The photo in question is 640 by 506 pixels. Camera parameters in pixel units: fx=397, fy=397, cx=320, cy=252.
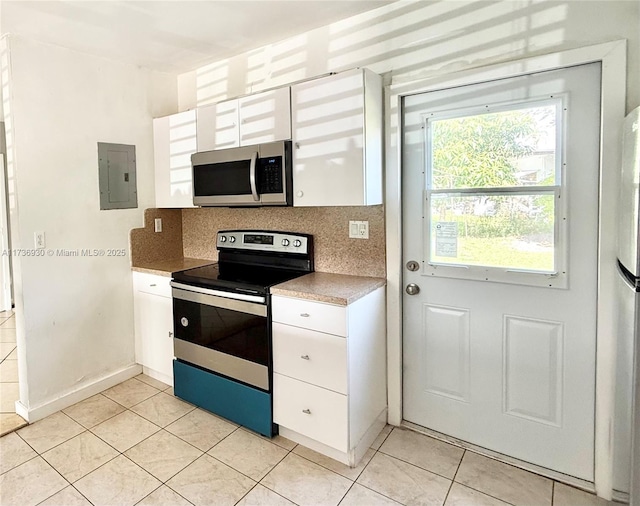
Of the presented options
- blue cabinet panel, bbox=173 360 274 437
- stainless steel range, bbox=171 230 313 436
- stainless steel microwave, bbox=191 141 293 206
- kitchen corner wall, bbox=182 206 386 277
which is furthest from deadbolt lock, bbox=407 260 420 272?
blue cabinet panel, bbox=173 360 274 437

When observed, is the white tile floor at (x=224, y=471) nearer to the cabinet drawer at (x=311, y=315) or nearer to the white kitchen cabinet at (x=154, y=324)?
the white kitchen cabinet at (x=154, y=324)

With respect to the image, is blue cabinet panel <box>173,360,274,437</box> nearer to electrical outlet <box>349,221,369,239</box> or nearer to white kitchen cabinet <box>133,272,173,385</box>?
white kitchen cabinet <box>133,272,173,385</box>

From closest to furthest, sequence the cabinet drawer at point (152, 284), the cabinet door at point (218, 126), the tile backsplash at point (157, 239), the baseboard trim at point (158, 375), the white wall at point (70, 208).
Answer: the white wall at point (70, 208), the cabinet door at point (218, 126), the cabinet drawer at point (152, 284), the baseboard trim at point (158, 375), the tile backsplash at point (157, 239)

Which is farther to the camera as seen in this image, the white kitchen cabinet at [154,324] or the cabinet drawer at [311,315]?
the white kitchen cabinet at [154,324]

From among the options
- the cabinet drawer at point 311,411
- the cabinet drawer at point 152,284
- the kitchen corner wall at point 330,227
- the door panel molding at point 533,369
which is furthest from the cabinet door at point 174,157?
the door panel molding at point 533,369

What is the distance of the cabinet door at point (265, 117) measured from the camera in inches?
90.1

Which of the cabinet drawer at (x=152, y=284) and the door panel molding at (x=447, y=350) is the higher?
the cabinet drawer at (x=152, y=284)

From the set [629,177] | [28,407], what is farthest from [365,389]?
[28,407]

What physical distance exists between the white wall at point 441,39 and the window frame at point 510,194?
0.22 metres

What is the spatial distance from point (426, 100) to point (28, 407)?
2986 mm

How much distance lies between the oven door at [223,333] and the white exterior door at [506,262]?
837 mm

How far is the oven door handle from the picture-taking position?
220cm

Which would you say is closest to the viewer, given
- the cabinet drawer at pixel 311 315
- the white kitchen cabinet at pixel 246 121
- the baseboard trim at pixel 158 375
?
the cabinet drawer at pixel 311 315

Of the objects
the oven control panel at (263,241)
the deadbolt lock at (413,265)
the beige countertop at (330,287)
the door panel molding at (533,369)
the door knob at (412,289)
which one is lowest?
the door panel molding at (533,369)
